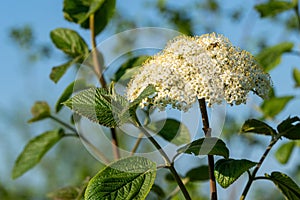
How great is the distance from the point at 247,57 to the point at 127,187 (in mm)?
A: 326

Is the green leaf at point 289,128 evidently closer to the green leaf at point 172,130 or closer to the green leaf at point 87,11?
the green leaf at point 172,130

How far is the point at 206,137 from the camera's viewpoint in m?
0.96

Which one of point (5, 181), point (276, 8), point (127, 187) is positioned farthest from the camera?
point (5, 181)

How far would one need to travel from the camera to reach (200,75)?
94 cm

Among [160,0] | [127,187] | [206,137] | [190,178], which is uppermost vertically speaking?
[160,0]

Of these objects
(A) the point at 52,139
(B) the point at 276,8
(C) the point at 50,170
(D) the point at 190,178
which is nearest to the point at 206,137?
(D) the point at 190,178

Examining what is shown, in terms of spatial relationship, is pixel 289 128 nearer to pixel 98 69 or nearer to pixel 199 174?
pixel 199 174

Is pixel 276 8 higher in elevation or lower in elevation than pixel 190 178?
higher

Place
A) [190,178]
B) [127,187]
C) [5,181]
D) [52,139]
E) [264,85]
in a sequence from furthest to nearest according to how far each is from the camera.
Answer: [5,181] < [52,139] < [190,178] < [264,85] < [127,187]

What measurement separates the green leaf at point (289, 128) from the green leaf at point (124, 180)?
31 centimetres

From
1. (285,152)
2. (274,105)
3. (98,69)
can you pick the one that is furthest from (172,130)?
(274,105)

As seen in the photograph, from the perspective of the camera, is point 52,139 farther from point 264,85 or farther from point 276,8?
point 276,8

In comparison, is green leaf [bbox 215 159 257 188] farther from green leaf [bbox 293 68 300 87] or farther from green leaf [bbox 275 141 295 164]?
green leaf [bbox 293 68 300 87]

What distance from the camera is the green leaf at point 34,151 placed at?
1619mm
